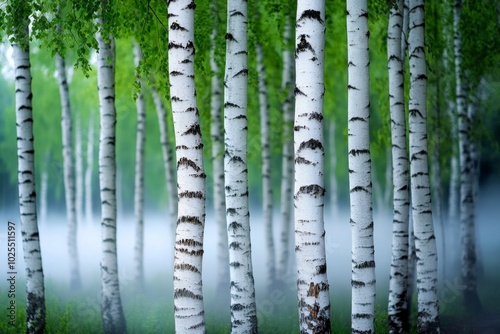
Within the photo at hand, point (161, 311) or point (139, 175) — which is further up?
point (139, 175)

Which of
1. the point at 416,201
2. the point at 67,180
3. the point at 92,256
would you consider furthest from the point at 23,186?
the point at 92,256

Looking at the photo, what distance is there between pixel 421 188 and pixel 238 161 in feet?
9.25

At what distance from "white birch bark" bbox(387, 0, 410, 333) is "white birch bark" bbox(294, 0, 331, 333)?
335cm

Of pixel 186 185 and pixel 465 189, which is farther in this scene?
pixel 465 189

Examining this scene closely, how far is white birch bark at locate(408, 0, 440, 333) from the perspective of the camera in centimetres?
873

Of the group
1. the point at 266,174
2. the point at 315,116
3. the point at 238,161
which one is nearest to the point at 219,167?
the point at 266,174

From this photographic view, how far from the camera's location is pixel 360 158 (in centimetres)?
690

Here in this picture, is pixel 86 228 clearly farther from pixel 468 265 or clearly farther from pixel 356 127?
pixel 356 127

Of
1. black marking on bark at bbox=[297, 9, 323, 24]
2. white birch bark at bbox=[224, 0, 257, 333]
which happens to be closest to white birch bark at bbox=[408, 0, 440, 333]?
white birch bark at bbox=[224, 0, 257, 333]

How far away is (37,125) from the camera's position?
28219mm

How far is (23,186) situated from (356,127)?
523 cm

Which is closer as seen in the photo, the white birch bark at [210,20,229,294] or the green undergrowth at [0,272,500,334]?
the green undergrowth at [0,272,500,334]

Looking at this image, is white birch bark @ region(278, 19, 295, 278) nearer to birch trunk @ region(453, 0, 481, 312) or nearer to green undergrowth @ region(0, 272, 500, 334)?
green undergrowth @ region(0, 272, 500, 334)

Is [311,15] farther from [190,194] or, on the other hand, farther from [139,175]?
[139,175]
